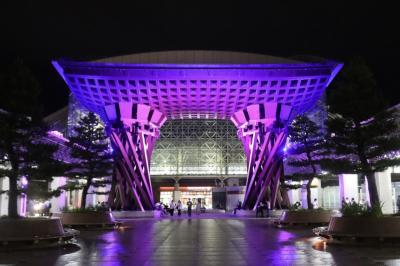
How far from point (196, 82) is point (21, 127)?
2368 cm

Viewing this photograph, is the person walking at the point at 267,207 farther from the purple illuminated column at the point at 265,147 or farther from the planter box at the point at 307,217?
the planter box at the point at 307,217

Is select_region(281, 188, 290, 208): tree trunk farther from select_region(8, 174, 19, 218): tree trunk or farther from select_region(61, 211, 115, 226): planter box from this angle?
select_region(8, 174, 19, 218): tree trunk

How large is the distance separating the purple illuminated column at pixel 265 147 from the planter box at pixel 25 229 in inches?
1104

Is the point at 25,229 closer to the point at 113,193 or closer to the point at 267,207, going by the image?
the point at 113,193

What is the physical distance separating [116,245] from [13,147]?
5683 millimetres

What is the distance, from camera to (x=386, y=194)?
124 feet

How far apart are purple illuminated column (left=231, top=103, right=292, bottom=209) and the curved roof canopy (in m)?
1.00

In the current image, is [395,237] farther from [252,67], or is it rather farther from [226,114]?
[226,114]

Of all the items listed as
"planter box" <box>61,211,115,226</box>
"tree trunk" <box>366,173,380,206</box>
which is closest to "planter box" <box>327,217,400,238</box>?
"tree trunk" <box>366,173,380,206</box>

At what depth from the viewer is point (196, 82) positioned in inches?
1559

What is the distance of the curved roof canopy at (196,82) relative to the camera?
37.5 metres

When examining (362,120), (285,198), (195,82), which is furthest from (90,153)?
(362,120)

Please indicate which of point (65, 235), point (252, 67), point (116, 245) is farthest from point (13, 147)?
point (252, 67)

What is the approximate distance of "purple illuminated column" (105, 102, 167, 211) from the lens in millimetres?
40781
